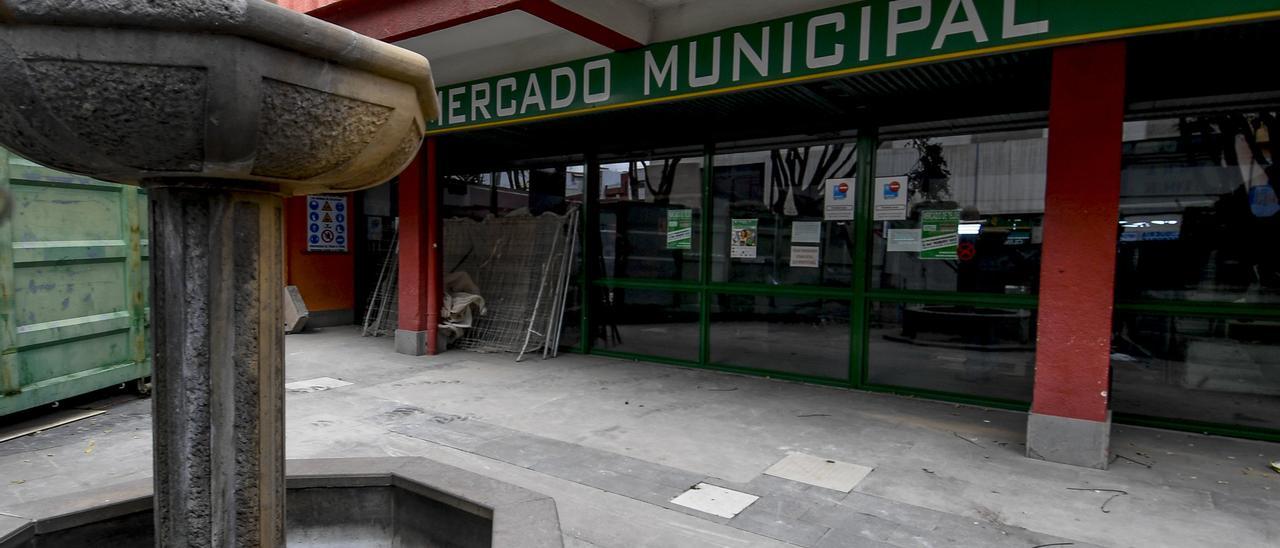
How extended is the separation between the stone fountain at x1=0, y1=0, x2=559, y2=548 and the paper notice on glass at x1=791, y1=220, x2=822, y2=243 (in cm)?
517

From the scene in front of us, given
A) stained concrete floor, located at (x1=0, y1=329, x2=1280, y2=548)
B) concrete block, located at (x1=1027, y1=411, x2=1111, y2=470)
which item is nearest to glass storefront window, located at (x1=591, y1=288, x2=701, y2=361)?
stained concrete floor, located at (x1=0, y1=329, x2=1280, y2=548)

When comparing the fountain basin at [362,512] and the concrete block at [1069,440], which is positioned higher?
the fountain basin at [362,512]

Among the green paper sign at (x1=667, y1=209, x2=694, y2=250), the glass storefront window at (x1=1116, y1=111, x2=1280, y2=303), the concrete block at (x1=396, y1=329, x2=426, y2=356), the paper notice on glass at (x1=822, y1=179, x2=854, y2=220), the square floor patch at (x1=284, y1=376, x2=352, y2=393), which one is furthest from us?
the concrete block at (x1=396, y1=329, x2=426, y2=356)

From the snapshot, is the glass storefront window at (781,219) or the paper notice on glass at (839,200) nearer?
the paper notice on glass at (839,200)

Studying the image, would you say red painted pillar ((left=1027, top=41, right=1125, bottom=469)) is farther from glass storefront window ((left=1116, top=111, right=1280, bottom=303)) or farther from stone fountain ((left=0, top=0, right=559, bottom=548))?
stone fountain ((left=0, top=0, right=559, bottom=548))

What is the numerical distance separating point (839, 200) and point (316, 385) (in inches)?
224

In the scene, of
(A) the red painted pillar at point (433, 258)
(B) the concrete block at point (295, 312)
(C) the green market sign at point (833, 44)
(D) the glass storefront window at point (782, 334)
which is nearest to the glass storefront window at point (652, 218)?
(D) the glass storefront window at point (782, 334)

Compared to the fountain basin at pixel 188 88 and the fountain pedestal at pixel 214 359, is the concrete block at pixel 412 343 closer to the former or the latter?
the fountain pedestal at pixel 214 359

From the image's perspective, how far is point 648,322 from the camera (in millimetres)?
8258

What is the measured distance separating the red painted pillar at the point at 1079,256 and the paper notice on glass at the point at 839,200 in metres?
2.25

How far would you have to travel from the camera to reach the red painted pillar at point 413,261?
328 inches

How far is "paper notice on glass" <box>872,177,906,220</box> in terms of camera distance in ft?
21.0

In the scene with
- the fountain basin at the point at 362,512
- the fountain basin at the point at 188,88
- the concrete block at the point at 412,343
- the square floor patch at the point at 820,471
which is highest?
the fountain basin at the point at 188,88

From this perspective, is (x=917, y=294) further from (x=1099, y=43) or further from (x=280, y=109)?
(x=280, y=109)
